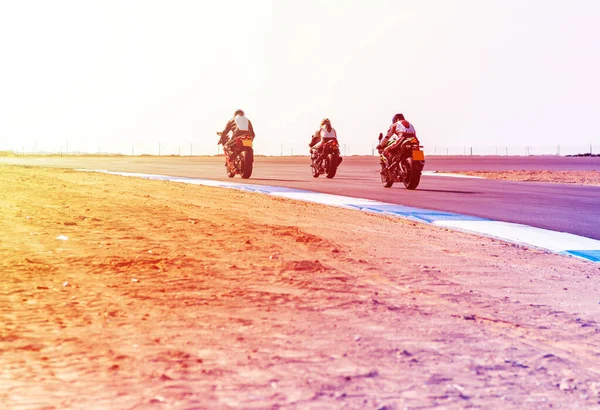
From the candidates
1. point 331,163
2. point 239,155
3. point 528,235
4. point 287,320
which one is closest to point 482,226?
point 528,235

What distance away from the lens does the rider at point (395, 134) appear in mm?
22531

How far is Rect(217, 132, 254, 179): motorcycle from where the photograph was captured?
91.6 ft

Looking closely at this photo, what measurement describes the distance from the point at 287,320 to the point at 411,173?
16.5 metres

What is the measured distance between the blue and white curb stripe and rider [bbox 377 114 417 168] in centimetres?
382

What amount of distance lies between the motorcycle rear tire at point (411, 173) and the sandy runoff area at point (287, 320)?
34.7 feet

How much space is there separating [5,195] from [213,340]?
1291cm

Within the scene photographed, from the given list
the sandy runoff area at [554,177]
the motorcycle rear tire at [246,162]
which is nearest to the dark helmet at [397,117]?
the motorcycle rear tire at [246,162]

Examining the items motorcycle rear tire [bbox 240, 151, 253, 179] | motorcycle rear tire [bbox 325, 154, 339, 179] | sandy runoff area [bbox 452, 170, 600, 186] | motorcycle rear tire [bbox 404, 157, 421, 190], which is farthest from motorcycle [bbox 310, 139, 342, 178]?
sandy runoff area [bbox 452, 170, 600, 186]

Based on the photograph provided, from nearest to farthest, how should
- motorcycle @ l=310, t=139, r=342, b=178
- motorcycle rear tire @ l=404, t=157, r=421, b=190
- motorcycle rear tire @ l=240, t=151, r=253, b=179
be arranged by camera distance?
motorcycle rear tire @ l=404, t=157, r=421, b=190
motorcycle rear tire @ l=240, t=151, r=253, b=179
motorcycle @ l=310, t=139, r=342, b=178

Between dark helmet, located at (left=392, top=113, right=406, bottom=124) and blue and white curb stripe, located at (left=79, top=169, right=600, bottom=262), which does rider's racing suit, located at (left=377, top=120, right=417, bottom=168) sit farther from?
blue and white curb stripe, located at (left=79, top=169, right=600, bottom=262)

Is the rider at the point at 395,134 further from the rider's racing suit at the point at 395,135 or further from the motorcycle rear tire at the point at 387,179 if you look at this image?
the motorcycle rear tire at the point at 387,179

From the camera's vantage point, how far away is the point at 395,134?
23.1 meters

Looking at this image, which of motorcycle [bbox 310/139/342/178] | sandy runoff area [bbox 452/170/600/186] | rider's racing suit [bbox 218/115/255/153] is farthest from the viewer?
sandy runoff area [bbox 452/170/600/186]

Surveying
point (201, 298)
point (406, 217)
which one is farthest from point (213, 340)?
point (406, 217)
